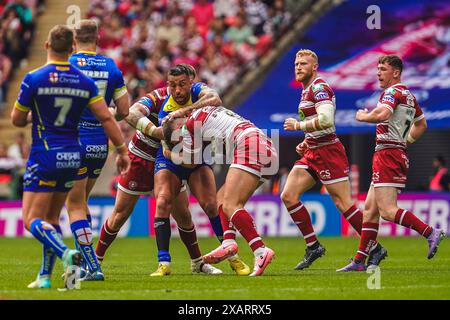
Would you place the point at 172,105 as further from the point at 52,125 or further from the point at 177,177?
the point at 52,125

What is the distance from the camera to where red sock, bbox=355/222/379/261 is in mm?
12391

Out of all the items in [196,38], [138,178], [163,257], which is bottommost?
[163,257]

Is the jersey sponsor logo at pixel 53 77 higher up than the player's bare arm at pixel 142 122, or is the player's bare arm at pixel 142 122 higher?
the jersey sponsor logo at pixel 53 77

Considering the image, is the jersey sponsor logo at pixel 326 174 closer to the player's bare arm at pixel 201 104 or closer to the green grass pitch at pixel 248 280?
the green grass pitch at pixel 248 280

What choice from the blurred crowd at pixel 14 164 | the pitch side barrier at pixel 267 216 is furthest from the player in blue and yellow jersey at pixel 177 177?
the blurred crowd at pixel 14 164

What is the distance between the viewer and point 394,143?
12.4m

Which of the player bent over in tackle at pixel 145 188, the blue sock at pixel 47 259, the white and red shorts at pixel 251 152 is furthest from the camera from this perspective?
the player bent over in tackle at pixel 145 188

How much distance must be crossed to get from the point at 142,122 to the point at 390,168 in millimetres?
2912

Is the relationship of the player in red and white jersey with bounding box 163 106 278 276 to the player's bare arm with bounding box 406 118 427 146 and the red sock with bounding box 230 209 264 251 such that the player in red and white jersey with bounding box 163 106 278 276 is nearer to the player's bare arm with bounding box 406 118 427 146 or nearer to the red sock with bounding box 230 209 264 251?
the red sock with bounding box 230 209 264 251

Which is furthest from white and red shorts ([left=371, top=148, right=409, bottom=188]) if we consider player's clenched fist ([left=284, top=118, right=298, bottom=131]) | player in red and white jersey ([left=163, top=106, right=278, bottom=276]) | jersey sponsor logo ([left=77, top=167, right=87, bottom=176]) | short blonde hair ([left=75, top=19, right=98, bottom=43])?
short blonde hair ([left=75, top=19, right=98, bottom=43])

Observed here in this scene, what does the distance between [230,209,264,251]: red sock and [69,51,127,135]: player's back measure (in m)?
1.71

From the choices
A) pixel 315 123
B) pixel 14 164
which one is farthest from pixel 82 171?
pixel 14 164

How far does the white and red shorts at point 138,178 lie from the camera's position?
1281 cm
